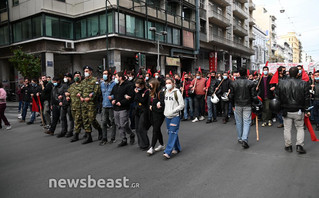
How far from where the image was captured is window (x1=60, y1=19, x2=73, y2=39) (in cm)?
2364

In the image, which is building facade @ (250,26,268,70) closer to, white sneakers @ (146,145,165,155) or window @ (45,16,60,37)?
window @ (45,16,60,37)

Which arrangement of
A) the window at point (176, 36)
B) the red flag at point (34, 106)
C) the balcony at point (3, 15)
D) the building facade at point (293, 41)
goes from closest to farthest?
1. the red flag at point (34, 106)
2. the balcony at point (3, 15)
3. the window at point (176, 36)
4. the building facade at point (293, 41)

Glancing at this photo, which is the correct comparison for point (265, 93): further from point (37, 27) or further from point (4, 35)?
point (4, 35)

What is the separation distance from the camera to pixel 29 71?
808 inches

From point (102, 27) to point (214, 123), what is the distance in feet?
53.7

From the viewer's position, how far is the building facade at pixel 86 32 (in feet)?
73.0

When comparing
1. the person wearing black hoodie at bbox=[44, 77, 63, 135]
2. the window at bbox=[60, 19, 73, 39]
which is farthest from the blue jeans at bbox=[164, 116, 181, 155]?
the window at bbox=[60, 19, 73, 39]

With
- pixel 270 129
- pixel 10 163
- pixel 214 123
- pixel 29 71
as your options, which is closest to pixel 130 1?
pixel 29 71

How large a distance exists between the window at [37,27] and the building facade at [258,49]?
4589 cm

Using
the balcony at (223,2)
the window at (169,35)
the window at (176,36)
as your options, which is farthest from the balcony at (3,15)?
the balcony at (223,2)

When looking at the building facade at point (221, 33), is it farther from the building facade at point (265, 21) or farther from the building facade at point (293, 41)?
the building facade at point (293, 41)

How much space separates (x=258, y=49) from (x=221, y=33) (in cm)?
2523

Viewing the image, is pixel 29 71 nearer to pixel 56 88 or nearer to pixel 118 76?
pixel 56 88

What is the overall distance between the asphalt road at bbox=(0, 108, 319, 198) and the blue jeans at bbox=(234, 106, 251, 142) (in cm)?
35
